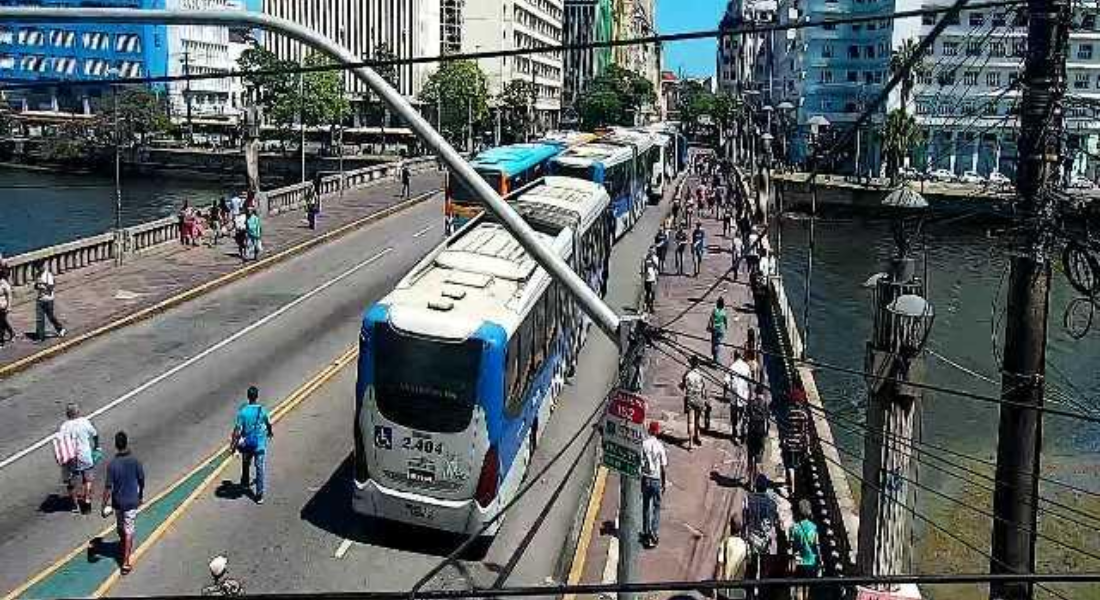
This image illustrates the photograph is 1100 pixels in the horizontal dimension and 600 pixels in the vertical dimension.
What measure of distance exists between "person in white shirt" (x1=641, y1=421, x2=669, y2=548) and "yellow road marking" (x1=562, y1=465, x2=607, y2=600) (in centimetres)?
77

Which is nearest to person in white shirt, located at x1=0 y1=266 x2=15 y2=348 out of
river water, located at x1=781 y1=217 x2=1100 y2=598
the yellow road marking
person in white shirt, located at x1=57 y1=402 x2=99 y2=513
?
person in white shirt, located at x1=57 y1=402 x2=99 y2=513

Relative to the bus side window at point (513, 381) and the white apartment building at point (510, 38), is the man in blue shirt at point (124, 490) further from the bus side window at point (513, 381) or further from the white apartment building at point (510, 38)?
the white apartment building at point (510, 38)

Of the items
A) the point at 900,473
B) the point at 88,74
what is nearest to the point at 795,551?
the point at 900,473

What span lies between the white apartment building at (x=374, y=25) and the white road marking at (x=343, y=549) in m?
116

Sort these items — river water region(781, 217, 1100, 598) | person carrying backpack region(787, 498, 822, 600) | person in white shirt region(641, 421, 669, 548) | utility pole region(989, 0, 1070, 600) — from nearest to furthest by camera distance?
utility pole region(989, 0, 1070, 600), person carrying backpack region(787, 498, 822, 600), person in white shirt region(641, 421, 669, 548), river water region(781, 217, 1100, 598)

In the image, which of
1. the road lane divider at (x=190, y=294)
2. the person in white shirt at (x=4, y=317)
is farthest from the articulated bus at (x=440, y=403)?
the person in white shirt at (x=4, y=317)

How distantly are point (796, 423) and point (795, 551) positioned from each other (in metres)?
5.86

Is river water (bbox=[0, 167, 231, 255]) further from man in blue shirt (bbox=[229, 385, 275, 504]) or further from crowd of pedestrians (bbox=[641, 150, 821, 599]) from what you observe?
man in blue shirt (bbox=[229, 385, 275, 504])

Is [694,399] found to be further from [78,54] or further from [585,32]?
[585,32]

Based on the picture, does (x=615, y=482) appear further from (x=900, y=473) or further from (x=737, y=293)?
(x=737, y=293)

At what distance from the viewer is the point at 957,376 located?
3559 centimetres

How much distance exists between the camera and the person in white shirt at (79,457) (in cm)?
1509

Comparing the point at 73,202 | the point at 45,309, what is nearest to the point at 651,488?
the point at 45,309

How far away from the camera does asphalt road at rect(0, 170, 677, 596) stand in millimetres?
14328
